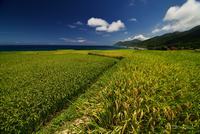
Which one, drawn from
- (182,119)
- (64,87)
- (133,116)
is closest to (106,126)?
(133,116)

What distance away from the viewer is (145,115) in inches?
189

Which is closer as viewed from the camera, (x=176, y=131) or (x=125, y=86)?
(x=176, y=131)

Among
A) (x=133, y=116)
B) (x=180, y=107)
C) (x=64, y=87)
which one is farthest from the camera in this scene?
(x=64, y=87)

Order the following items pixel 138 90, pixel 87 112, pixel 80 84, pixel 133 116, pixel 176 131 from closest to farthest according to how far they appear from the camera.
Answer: pixel 176 131 < pixel 133 116 < pixel 87 112 < pixel 138 90 < pixel 80 84

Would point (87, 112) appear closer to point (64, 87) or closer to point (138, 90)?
point (138, 90)

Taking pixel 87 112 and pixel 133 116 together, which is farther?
pixel 87 112

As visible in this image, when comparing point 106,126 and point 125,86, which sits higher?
point 125,86

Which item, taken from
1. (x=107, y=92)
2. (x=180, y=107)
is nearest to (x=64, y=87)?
(x=107, y=92)

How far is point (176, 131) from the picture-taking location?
13.5 feet

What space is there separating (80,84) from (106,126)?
8.46 m

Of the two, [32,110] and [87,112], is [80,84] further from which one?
[87,112]

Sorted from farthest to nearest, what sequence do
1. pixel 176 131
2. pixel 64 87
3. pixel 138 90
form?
pixel 64 87 < pixel 138 90 < pixel 176 131

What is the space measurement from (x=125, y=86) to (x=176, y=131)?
11.7ft

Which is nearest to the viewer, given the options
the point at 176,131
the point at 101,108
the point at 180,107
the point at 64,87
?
the point at 176,131
